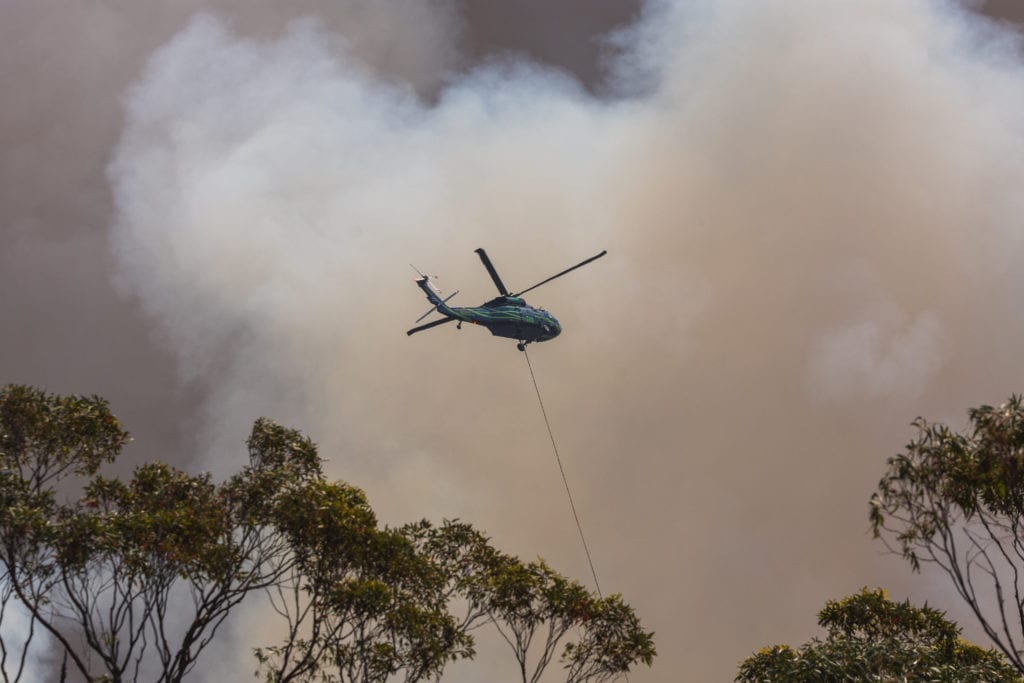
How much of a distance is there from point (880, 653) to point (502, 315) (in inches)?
1365

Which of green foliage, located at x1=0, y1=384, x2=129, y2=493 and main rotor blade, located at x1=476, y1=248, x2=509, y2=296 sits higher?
main rotor blade, located at x1=476, y1=248, x2=509, y2=296

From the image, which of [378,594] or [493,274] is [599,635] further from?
[493,274]

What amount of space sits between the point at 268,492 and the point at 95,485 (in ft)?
18.6

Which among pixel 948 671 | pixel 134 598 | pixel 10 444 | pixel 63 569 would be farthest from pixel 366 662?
pixel 948 671

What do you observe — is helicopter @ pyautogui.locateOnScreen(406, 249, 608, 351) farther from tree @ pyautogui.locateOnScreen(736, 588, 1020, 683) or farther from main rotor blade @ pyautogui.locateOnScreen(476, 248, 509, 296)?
tree @ pyautogui.locateOnScreen(736, 588, 1020, 683)

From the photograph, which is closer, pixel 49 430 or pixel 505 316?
pixel 49 430

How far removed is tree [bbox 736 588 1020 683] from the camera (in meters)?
30.7

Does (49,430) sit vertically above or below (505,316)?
below

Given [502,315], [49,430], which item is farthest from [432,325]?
[49,430]

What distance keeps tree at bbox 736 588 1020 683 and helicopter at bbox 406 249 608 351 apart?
29023 millimetres

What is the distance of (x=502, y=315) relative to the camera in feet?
200

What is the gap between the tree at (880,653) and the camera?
3066 cm

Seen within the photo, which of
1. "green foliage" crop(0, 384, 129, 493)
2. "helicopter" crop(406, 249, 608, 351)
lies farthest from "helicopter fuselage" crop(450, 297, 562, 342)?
"green foliage" crop(0, 384, 129, 493)

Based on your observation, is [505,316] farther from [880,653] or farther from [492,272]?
[880,653]
